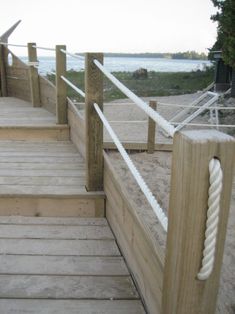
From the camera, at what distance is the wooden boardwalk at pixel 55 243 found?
A: 1582mm

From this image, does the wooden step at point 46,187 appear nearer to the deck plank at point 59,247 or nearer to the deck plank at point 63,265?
the deck plank at point 59,247

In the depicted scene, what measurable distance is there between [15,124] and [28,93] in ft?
6.41

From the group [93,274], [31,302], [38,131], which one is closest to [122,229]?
[93,274]

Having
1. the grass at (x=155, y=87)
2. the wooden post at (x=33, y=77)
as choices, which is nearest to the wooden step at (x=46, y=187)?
the wooden post at (x=33, y=77)

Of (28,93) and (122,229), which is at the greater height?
(28,93)

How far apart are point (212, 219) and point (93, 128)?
1.61 m

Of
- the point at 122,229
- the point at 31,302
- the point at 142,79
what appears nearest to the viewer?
the point at 31,302

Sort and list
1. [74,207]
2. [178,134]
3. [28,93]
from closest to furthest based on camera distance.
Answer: [178,134] → [74,207] → [28,93]

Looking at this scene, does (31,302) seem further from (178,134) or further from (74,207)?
(178,134)

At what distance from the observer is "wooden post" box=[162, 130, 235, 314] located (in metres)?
0.85

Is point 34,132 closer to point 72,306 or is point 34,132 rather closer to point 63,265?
point 63,265

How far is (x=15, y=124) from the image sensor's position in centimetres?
391

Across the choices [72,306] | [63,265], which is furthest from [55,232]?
[72,306]

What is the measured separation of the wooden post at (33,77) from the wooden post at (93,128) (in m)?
2.89
